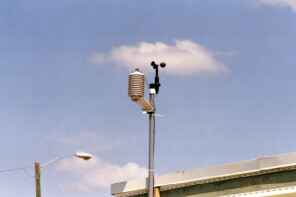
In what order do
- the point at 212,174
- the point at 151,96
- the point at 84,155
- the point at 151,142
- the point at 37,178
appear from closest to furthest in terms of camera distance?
the point at 84,155 < the point at 37,178 < the point at 212,174 < the point at 151,142 < the point at 151,96

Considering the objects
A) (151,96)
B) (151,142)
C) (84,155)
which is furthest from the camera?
(151,96)

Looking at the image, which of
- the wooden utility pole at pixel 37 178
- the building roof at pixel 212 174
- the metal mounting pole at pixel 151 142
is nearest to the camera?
the building roof at pixel 212 174

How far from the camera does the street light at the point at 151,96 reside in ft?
84.5

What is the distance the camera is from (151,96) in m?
27.1

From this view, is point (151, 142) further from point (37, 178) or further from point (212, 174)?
point (37, 178)

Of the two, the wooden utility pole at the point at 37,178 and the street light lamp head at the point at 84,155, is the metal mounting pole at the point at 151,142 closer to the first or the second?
the street light lamp head at the point at 84,155

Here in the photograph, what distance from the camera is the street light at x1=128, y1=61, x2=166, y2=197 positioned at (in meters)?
25.8

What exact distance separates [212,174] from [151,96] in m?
Result: 4.62

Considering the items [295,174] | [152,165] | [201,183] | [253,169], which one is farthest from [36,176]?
[295,174]

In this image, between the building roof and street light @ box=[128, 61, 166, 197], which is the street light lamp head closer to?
street light @ box=[128, 61, 166, 197]

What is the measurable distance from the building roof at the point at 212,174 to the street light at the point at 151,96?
1143mm

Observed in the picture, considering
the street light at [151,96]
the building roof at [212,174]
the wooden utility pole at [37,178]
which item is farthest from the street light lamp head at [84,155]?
the building roof at [212,174]

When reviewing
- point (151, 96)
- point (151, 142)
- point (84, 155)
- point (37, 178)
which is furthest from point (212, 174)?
point (37, 178)

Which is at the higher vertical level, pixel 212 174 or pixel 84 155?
pixel 84 155
